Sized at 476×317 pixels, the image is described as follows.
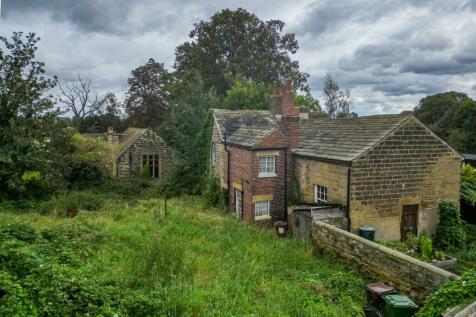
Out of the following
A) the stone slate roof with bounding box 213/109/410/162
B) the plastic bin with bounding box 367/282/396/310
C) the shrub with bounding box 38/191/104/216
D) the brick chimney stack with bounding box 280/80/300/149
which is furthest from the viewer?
the brick chimney stack with bounding box 280/80/300/149

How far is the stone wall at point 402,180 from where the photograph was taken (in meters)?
16.4

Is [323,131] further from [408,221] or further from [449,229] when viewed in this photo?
[449,229]

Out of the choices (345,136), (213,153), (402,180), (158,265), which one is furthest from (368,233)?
(213,153)

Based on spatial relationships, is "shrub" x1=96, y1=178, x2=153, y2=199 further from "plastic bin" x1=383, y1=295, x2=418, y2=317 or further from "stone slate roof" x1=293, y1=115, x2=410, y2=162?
"plastic bin" x1=383, y1=295, x2=418, y2=317

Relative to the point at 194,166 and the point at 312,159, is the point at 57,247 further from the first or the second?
the point at 194,166

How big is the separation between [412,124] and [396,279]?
9573 millimetres

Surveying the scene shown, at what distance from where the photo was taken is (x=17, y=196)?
22.8 metres

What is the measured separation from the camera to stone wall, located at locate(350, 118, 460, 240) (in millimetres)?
16438

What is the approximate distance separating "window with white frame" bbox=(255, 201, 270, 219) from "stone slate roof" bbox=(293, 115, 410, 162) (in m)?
3.41

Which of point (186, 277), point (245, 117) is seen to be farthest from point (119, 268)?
point (245, 117)

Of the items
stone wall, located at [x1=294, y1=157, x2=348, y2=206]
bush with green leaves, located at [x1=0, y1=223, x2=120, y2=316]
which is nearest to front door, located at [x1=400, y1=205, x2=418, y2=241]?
stone wall, located at [x1=294, y1=157, x2=348, y2=206]

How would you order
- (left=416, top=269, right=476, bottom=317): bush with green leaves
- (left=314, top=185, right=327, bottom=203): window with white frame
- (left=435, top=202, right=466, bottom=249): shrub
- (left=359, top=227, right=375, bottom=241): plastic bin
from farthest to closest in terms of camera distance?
(left=314, top=185, right=327, bottom=203): window with white frame → (left=435, top=202, right=466, bottom=249): shrub → (left=359, top=227, right=375, bottom=241): plastic bin → (left=416, top=269, right=476, bottom=317): bush with green leaves

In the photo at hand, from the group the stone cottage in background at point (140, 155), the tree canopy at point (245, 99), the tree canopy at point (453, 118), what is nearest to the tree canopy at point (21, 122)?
the stone cottage in background at point (140, 155)

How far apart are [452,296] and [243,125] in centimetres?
1729
